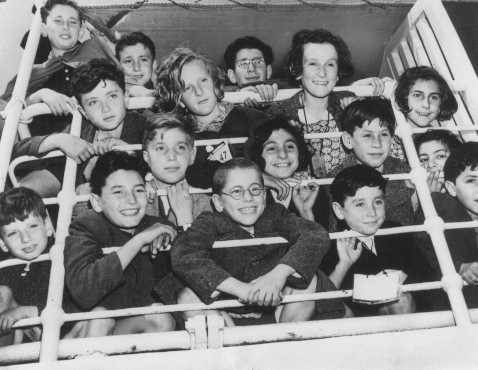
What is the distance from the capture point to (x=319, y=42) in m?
1.38

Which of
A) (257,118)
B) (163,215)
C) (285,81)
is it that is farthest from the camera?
(285,81)

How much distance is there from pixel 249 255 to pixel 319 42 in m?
0.63

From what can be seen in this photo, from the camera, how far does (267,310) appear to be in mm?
1022

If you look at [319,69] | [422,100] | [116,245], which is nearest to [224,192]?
[116,245]

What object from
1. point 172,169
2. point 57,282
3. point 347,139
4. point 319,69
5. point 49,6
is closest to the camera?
point 57,282

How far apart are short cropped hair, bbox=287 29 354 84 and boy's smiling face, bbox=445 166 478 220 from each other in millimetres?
413

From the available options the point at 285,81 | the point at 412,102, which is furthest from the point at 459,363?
the point at 285,81

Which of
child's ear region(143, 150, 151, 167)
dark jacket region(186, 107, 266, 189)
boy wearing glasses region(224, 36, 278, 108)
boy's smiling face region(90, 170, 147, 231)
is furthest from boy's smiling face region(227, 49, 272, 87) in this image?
boy's smiling face region(90, 170, 147, 231)

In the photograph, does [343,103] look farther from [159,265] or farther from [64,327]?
[64,327]

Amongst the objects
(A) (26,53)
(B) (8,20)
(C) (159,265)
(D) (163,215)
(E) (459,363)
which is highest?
(B) (8,20)

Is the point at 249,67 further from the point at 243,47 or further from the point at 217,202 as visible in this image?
the point at 217,202

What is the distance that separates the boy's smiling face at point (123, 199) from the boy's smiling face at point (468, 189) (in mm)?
667

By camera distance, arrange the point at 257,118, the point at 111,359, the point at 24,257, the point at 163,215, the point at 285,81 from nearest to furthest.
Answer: the point at 111,359
the point at 24,257
the point at 163,215
the point at 257,118
the point at 285,81

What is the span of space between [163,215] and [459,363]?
62 centimetres
